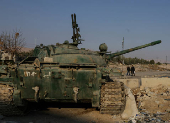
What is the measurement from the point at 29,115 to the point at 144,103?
5.39 m

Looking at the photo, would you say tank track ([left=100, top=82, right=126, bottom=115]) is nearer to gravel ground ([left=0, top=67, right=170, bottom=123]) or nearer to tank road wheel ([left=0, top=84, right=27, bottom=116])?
gravel ground ([left=0, top=67, right=170, bottom=123])

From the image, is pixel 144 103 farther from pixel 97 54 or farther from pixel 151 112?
pixel 97 54

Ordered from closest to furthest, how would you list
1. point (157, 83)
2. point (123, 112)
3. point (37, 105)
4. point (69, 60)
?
point (123, 112), point (69, 60), point (37, 105), point (157, 83)

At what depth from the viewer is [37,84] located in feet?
22.2

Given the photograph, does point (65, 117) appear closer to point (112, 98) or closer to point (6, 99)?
point (112, 98)

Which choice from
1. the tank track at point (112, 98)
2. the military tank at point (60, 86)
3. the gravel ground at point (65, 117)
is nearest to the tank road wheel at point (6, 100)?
the military tank at point (60, 86)

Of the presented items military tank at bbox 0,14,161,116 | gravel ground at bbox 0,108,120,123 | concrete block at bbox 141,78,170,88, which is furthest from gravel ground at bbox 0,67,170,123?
concrete block at bbox 141,78,170,88

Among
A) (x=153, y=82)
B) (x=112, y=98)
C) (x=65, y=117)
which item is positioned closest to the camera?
(x=112, y=98)

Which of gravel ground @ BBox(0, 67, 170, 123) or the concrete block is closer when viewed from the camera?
gravel ground @ BBox(0, 67, 170, 123)

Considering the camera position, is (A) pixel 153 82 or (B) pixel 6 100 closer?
(B) pixel 6 100

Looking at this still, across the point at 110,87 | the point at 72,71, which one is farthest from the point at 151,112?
the point at 72,71

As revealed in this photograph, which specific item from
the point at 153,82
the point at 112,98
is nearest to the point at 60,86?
the point at 112,98

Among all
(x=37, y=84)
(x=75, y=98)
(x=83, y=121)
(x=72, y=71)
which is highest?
(x=72, y=71)

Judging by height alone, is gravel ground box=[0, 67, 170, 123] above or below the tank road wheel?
below
